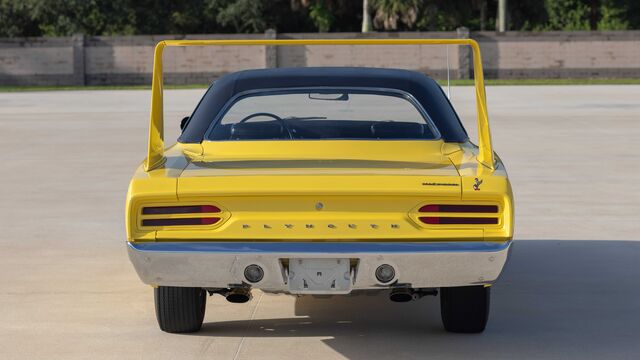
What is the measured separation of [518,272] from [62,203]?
546cm

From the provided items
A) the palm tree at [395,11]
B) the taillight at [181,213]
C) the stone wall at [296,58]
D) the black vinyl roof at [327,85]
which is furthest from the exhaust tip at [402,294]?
the palm tree at [395,11]

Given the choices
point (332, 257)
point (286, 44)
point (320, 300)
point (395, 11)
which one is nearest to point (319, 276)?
point (332, 257)

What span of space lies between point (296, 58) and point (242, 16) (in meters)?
8.31

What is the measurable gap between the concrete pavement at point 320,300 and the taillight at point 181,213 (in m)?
0.70

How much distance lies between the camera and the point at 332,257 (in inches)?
240

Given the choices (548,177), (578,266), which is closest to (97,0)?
(548,177)

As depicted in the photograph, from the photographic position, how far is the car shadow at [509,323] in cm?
660

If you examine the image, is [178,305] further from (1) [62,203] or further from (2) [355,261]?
(1) [62,203]

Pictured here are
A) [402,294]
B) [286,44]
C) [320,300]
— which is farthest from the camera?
[320,300]

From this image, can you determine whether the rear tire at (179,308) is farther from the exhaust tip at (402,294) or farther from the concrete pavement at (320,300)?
the exhaust tip at (402,294)

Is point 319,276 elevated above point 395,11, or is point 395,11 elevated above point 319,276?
point 319,276

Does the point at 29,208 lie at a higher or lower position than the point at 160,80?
lower

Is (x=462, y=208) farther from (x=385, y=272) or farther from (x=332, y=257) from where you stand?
(x=332, y=257)

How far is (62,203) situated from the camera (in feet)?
41.7
